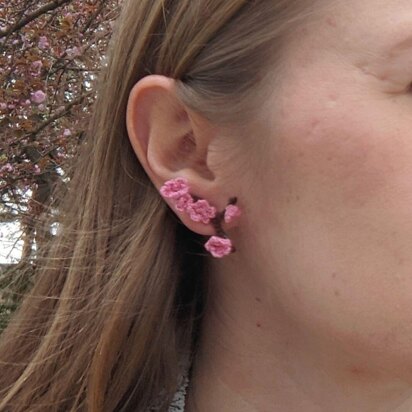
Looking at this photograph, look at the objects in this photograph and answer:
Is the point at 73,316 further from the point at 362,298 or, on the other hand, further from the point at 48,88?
the point at 48,88

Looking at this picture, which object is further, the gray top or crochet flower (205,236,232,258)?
the gray top

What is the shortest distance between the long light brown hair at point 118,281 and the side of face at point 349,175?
249mm

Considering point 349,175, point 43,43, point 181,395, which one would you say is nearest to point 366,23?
point 349,175

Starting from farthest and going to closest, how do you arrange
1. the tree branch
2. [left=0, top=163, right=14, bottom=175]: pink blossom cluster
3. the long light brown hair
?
[left=0, top=163, right=14, bottom=175]: pink blossom cluster → the tree branch → the long light brown hair

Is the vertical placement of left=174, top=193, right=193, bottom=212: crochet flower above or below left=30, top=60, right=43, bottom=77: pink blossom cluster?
below

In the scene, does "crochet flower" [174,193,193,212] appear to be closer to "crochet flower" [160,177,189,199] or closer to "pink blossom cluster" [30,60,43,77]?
"crochet flower" [160,177,189,199]

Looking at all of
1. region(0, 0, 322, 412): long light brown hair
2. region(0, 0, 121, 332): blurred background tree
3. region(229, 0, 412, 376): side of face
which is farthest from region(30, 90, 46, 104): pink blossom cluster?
region(229, 0, 412, 376): side of face

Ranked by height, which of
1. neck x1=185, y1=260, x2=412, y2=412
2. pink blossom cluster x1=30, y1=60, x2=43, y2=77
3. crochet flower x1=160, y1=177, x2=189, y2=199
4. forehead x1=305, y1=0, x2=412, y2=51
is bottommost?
neck x1=185, y1=260, x2=412, y2=412

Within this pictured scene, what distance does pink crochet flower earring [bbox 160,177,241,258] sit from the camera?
125 centimetres

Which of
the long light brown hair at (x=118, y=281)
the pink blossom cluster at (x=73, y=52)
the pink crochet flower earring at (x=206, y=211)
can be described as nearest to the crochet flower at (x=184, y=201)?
the pink crochet flower earring at (x=206, y=211)

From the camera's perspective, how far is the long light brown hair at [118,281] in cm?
139

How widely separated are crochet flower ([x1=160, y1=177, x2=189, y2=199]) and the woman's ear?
0.5 inches

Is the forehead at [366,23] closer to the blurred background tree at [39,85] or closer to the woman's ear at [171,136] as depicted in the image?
the woman's ear at [171,136]

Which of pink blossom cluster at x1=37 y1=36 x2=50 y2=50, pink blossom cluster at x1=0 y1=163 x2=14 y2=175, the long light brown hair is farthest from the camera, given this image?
pink blossom cluster at x1=37 y1=36 x2=50 y2=50
